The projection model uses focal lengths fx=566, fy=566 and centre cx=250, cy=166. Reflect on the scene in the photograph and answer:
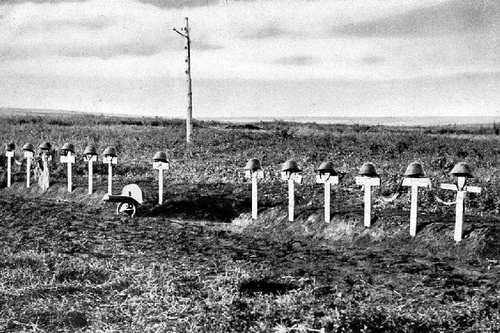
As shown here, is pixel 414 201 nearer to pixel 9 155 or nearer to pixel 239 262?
pixel 239 262

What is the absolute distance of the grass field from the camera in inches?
241

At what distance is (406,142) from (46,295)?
22640mm

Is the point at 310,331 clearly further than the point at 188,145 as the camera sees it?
No

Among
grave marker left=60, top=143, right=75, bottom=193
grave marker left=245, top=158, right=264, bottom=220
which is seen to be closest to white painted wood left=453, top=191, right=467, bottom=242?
grave marker left=245, top=158, right=264, bottom=220

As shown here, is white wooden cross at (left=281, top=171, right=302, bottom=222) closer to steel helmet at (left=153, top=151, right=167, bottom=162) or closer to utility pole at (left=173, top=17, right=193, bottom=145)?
steel helmet at (left=153, top=151, right=167, bottom=162)

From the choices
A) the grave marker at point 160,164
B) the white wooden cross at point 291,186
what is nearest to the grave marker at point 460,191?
the white wooden cross at point 291,186

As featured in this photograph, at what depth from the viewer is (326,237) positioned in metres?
10.6

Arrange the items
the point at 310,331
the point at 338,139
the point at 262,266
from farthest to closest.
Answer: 1. the point at 338,139
2. the point at 262,266
3. the point at 310,331

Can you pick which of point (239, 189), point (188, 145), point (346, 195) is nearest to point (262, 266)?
point (346, 195)

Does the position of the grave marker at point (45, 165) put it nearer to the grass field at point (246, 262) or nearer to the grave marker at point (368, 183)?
the grass field at point (246, 262)

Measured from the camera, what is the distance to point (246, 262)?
878cm

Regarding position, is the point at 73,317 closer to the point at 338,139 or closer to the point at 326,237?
the point at 326,237

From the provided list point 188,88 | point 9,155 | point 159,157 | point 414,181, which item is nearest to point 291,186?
point 414,181

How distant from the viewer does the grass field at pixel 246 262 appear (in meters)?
6.12
